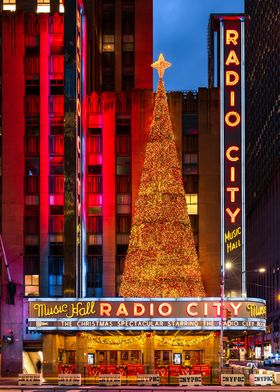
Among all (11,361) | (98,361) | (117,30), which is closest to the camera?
(98,361)

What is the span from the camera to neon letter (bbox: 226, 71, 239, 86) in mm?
72875

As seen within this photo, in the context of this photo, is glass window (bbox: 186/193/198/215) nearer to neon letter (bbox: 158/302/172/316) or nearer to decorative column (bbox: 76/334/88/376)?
neon letter (bbox: 158/302/172/316)

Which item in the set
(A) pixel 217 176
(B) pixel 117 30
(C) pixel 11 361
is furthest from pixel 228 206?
(B) pixel 117 30

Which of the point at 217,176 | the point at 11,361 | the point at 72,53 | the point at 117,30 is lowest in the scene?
the point at 11,361

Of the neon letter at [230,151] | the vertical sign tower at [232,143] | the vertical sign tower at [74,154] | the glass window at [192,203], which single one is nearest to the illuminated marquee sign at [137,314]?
the vertical sign tower at [74,154]

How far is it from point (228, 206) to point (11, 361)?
2436 cm

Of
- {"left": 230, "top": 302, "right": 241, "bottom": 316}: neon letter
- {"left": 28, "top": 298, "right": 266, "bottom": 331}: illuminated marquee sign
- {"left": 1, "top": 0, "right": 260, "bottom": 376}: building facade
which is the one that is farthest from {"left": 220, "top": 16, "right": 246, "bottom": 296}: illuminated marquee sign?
{"left": 28, "top": 298, "right": 266, "bottom": 331}: illuminated marquee sign

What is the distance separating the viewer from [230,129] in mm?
73375

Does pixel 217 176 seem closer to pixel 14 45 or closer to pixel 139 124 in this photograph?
pixel 139 124

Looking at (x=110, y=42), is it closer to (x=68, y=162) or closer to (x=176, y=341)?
(x=68, y=162)

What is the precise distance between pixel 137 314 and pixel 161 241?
6.59 m


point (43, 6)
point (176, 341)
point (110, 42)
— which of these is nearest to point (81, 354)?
point (176, 341)

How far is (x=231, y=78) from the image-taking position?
73.2 m

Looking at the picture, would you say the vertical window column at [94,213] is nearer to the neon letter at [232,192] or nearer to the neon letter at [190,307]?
the neon letter at [232,192]
